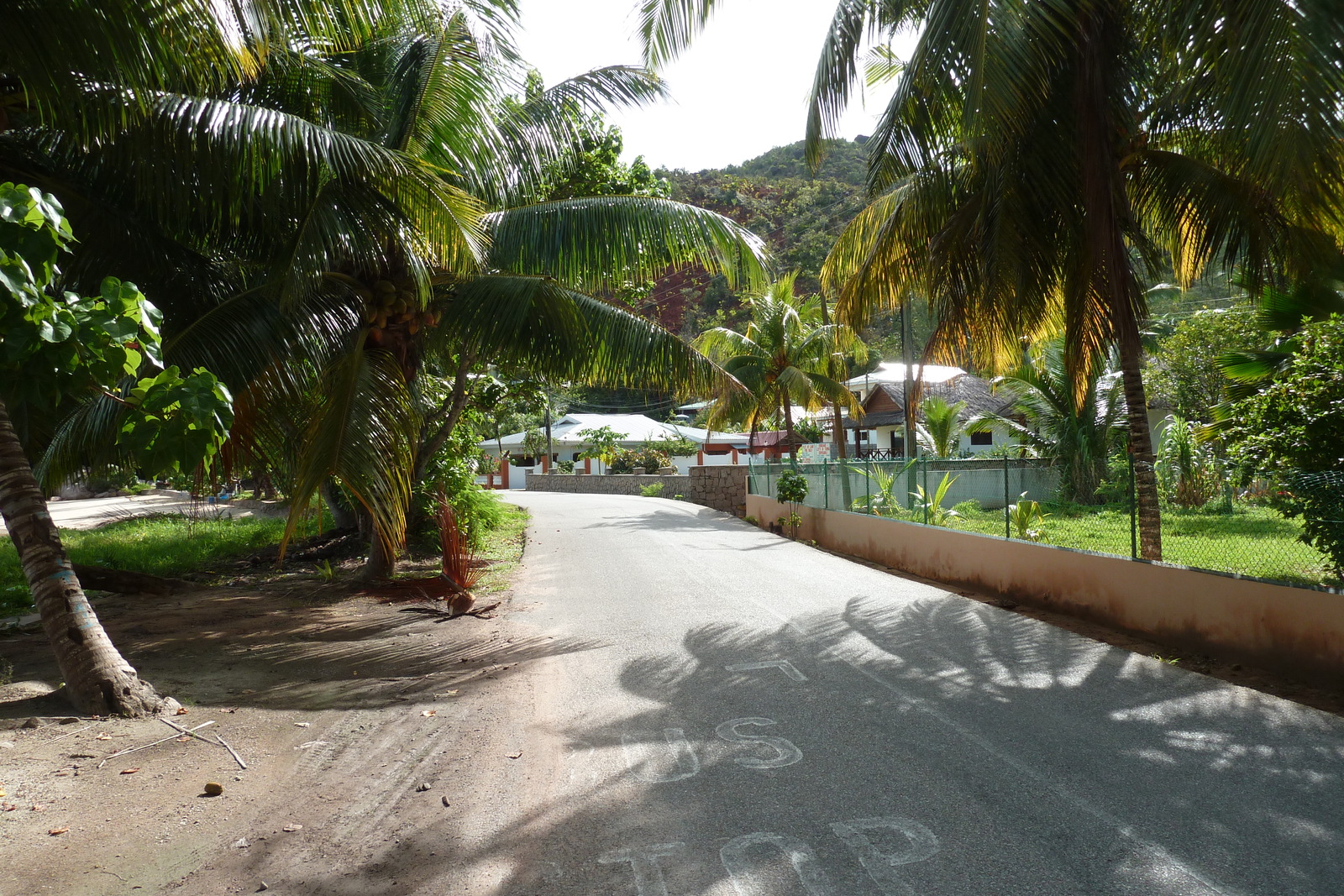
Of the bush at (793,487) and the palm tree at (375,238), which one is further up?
the palm tree at (375,238)

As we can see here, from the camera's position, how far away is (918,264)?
10.9 meters

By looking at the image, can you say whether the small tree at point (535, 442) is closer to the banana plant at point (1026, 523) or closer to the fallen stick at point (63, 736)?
the banana plant at point (1026, 523)

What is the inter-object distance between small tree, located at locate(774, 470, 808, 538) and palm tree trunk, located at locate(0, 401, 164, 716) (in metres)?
14.2

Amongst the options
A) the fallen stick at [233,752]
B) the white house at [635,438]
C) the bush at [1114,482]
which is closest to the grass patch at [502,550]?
the fallen stick at [233,752]

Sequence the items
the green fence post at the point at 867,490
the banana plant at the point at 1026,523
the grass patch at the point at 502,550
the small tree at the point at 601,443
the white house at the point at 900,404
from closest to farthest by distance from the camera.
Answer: the banana plant at the point at 1026,523
the grass patch at the point at 502,550
the green fence post at the point at 867,490
the white house at the point at 900,404
the small tree at the point at 601,443

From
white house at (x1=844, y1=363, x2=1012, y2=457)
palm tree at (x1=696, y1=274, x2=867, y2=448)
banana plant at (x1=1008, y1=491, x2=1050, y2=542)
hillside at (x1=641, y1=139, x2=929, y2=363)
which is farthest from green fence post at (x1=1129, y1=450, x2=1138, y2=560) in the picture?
hillside at (x1=641, y1=139, x2=929, y2=363)

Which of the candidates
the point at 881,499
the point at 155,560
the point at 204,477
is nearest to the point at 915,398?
the point at 881,499

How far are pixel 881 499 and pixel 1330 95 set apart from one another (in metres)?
10.5

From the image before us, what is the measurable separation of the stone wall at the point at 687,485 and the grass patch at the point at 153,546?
12.9m

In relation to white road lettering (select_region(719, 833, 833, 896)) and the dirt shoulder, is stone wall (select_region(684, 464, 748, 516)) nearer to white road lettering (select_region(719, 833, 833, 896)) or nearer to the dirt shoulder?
the dirt shoulder

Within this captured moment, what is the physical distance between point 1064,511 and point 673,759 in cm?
1520

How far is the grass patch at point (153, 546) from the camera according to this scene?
13.5 m

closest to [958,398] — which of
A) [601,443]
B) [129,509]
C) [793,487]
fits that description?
[793,487]

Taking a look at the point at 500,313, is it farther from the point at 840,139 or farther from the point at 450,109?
the point at 840,139
